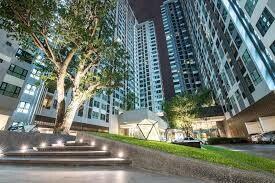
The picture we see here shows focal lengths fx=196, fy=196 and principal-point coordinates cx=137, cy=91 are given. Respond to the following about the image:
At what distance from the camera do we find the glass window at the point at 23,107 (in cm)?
3015

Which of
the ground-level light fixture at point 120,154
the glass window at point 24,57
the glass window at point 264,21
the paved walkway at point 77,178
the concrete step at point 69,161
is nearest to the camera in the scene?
the paved walkway at point 77,178

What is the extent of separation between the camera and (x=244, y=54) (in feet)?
87.2

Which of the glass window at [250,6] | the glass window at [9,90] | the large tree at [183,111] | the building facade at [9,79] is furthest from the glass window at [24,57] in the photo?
the large tree at [183,111]

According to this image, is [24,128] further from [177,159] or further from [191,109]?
[191,109]

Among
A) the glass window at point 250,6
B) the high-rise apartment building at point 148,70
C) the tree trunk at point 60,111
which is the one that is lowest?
the tree trunk at point 60,111

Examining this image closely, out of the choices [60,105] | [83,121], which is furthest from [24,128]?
[83,121]

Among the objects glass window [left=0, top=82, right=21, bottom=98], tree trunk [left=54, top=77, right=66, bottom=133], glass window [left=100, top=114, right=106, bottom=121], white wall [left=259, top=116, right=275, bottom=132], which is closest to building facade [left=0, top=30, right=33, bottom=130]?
glass window [left=0, top=82, right=21, bottom=98]

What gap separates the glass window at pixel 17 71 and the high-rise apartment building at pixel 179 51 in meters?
72.9

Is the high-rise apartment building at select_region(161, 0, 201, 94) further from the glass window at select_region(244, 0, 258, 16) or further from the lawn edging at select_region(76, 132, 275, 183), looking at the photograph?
the lawn edging at select_region(76, 132, 275, 183)

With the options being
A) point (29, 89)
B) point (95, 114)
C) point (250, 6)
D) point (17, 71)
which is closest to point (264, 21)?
point (250, 6)

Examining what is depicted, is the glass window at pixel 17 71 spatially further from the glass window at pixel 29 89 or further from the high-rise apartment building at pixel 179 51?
the high-rise apartment building at pixel 179 51

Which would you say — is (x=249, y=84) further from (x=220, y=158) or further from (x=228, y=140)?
(x=220, y=158)

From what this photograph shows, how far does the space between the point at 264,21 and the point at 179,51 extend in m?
83.9

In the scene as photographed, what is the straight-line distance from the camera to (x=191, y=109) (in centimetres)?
4144
